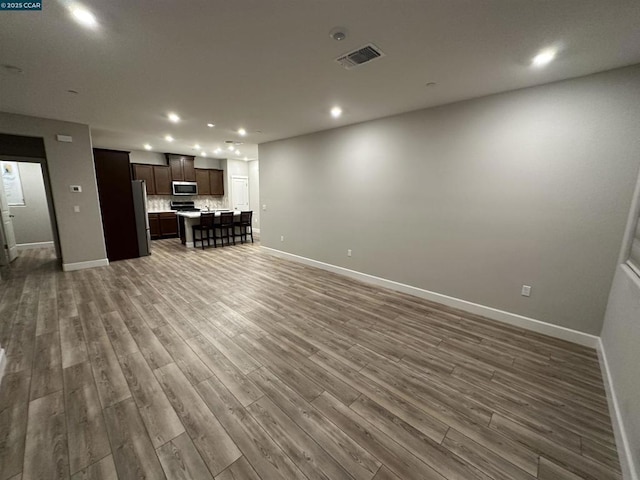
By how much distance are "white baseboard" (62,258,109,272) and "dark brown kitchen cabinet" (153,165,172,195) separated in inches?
150

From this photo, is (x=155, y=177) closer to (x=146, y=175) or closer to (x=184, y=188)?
(x=146, y=175)

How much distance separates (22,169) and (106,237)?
3.67 m

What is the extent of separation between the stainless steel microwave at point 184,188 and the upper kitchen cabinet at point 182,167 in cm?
15

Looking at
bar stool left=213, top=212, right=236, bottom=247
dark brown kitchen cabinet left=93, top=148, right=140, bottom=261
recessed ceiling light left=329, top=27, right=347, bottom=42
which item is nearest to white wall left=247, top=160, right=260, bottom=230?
bar stool left=213, top=212, right=236, bottom=247

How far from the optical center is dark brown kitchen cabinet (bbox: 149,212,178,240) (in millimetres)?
8148

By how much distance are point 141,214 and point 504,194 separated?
7.13 m

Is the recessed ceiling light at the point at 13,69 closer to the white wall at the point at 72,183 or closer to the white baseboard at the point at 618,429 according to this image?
the white wall at the point at 72,183

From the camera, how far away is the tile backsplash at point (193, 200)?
8453 millimetres

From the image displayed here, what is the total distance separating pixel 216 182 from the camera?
376 inches

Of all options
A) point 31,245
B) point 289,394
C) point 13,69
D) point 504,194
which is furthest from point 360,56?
point 31,245

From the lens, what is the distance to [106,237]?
17.7ft

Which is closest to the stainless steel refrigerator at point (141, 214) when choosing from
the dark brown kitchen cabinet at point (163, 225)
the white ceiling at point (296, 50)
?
the white ceiling at point (296, 50)

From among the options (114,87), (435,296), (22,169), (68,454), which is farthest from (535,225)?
(22,169)

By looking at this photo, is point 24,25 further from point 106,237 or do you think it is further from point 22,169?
point 22,169
